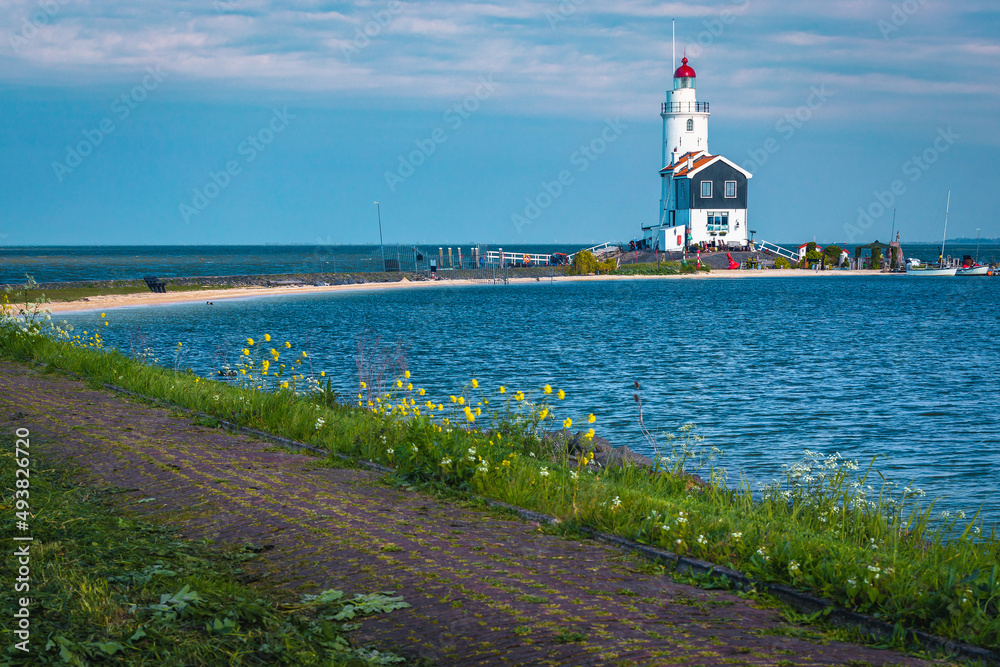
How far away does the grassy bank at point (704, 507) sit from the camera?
18.2 ft

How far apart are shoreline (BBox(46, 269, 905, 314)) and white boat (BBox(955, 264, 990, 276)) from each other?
427 inches

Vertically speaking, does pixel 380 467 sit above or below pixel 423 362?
above

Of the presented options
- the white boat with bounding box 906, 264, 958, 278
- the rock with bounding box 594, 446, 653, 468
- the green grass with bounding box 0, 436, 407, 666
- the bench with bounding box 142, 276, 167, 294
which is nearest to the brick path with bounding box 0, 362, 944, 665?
the green grass with bounding box 0, 436, 407, 666

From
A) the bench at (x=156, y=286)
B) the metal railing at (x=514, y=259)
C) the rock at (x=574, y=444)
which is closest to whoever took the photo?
the rock at (x=574, y=444)

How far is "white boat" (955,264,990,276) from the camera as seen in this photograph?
104438 millimetres

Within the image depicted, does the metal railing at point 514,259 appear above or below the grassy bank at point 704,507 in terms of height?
below

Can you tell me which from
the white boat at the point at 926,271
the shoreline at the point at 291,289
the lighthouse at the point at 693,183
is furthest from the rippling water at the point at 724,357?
the white boat at the point at 926,271

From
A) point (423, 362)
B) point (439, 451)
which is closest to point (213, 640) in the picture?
point (439, 451)

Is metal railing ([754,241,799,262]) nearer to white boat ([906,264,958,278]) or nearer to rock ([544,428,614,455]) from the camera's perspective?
white boat ([906,264,958,278])

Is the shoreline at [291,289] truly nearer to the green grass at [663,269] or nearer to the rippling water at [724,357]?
the green grass at [663,269]

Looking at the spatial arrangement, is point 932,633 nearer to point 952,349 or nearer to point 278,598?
point 278,598

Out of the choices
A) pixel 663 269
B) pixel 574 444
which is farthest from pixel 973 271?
pixel 574 444

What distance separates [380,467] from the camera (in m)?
9.34

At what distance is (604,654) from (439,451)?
446cm
